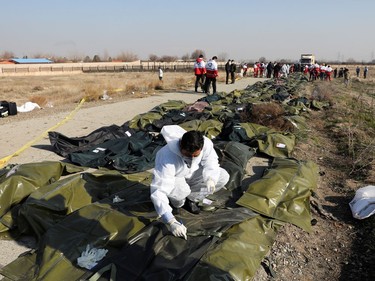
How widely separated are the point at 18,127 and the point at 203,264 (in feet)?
24.7

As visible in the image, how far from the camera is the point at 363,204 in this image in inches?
167

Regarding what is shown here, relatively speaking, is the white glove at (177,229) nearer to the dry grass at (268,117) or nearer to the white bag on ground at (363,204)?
the white bag on ground at (363,204)

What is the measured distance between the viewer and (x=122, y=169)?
5.32 m

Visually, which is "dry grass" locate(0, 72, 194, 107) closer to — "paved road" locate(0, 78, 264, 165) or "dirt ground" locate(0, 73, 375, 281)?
"paved road" locate(0, 78, 264, 165)

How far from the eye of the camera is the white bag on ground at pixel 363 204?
13.5 feet

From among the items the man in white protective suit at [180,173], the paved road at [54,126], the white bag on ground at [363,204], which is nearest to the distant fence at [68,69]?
the paved road at [54,126]

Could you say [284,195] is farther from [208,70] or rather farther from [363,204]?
[208,70]

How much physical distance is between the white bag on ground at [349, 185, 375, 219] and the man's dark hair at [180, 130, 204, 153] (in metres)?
2.39

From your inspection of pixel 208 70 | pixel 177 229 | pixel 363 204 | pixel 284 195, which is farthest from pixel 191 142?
pixel 208 70

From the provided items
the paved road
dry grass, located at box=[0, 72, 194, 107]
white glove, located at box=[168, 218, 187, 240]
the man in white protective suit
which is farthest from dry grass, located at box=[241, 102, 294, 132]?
dry grass, located at box=[0, 72, 194, 107]

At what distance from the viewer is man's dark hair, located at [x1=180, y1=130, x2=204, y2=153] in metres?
3.02

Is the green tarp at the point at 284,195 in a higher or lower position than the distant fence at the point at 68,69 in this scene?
lower

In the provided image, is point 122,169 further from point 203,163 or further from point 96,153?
point 203,163

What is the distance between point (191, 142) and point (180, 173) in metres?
0.51
